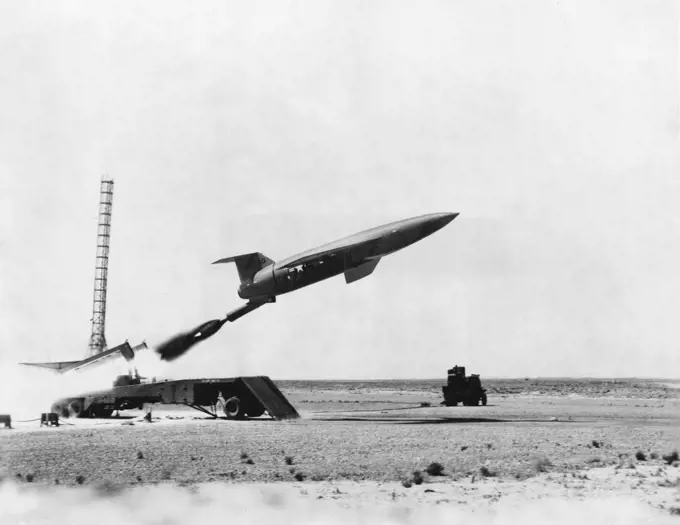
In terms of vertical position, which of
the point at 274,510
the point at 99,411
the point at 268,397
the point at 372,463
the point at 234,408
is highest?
the point at 268,397

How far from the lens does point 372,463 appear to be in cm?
1638

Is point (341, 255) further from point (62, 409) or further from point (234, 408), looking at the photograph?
point (62, 409)

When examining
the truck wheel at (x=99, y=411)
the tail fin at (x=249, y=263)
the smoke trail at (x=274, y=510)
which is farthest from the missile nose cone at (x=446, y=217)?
the truck wheel at (x=99, y=411)

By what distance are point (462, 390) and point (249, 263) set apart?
53.8ft

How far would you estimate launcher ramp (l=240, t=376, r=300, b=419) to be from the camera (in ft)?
89.9

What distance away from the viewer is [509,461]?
1669 cm

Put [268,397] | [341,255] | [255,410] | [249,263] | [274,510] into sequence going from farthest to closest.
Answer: [249,263] < [255,410] < [268,397] < [341,255] < [274,510]

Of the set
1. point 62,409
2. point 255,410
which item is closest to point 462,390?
point 255,410

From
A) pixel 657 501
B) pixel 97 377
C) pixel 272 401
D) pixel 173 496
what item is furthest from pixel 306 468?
pixel 97 377

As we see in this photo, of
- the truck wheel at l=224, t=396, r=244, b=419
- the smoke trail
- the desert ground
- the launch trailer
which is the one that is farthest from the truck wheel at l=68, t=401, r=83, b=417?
the smoke trail

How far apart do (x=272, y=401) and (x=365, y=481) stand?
44.8 feet

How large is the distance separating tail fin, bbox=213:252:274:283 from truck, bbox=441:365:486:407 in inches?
606

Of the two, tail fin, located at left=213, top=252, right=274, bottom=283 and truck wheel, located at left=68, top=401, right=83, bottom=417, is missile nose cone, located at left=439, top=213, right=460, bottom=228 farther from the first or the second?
truck wheel, located at left=68, top=401, right=83, bottom=417

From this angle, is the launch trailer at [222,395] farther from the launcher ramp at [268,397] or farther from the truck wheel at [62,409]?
the truck wheel at [62,409]
